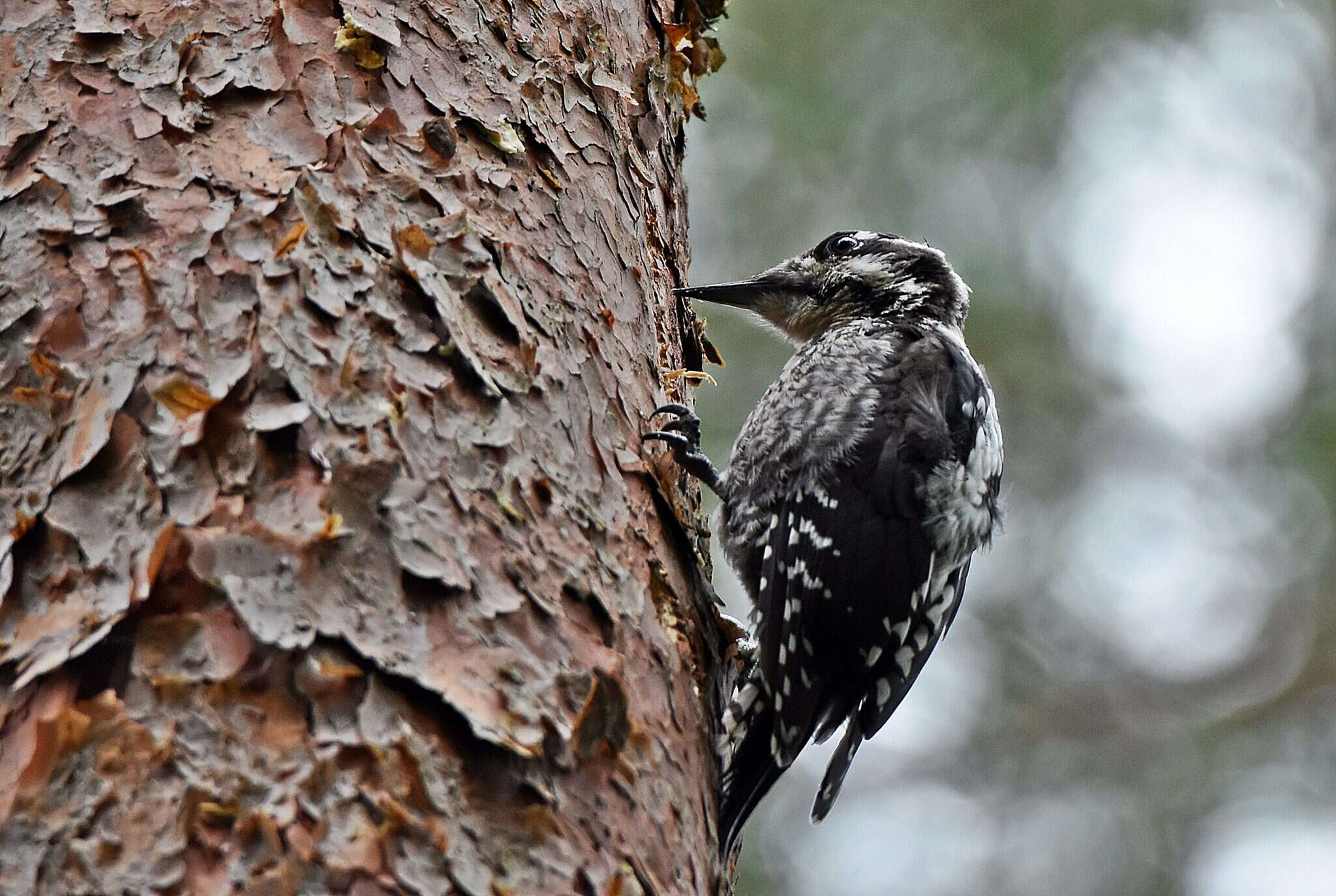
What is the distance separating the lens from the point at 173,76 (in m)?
2.05

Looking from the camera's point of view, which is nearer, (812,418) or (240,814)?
(240,814)

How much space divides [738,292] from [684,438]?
1.13 meters

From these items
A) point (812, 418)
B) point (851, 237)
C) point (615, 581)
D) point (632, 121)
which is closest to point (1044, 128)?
point (851, 237)

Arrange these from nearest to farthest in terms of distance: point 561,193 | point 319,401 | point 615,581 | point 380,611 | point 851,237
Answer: point 380,611, point 319,401, point 615,581, point 561,193, point 851,237

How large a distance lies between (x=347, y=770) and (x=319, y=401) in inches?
20.5

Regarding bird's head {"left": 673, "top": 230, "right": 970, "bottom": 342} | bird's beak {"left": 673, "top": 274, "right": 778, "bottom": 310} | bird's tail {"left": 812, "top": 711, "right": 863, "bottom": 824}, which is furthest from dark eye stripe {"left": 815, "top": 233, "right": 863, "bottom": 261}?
bird's tail {"left": 812, "top": 711, "right": 863, "bottom": 824}

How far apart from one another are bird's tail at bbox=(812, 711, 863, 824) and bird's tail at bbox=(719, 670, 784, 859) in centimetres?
39

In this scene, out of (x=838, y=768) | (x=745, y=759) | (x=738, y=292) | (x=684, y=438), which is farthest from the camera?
(x=738, y=292)

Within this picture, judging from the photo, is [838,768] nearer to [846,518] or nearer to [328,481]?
[846,518]

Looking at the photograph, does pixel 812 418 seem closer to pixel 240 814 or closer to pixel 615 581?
pixel 615 581

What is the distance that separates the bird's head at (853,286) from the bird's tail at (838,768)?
1.26 meters

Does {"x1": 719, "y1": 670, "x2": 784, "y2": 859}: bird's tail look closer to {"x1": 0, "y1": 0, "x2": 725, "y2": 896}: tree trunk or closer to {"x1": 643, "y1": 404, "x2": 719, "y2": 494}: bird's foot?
{"x1": 0, "y1": 0, "x2": 725, "y2": 896}: tree trunk

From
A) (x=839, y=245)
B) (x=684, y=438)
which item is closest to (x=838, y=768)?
(x=684, y=438)

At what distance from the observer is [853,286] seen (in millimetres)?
3799
